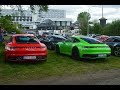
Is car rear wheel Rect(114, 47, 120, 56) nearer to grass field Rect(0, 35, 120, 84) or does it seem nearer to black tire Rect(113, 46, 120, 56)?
black tire Rect(113, 46, 120, 56)

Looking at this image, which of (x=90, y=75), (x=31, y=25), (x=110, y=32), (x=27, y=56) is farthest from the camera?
(x=31, y=25)

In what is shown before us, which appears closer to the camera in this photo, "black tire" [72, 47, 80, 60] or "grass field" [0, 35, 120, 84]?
"grass field" [0, 35, 120, 84]

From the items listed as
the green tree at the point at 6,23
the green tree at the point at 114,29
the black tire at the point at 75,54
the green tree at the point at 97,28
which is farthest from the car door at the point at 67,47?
the green tree at the point at 97,28

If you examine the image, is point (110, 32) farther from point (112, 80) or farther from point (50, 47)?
point (112, 80)

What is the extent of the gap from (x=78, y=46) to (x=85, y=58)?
2.13 feet

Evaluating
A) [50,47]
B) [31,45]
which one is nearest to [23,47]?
[31,45]

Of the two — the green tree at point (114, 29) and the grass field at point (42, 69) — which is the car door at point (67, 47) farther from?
the green tree at point (114, 29)

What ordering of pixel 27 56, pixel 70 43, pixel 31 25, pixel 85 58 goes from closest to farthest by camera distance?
pixel 27 56 → pixel 85 58 → pixel 70 43 → pixel 31 25

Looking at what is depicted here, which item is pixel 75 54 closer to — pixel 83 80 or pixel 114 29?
pixel 83 80

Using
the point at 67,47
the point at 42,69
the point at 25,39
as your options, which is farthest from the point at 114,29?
the point at 42,69

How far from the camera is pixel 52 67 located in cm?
1065

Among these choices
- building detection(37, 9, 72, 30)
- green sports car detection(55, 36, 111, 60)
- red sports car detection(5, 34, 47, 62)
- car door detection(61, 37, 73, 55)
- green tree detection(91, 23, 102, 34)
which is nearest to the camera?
red sports car detection(5, 34, 47, 62)

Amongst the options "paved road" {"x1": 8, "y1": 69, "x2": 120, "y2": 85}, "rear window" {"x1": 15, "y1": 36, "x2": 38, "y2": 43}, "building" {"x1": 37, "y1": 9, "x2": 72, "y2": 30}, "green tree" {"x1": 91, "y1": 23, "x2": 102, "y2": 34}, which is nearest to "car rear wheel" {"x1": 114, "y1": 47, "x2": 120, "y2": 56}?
"rear window" {"x1": 15, "y1": 36, "x2": 38, "y2": 43}

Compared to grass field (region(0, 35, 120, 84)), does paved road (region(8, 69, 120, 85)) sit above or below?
below
